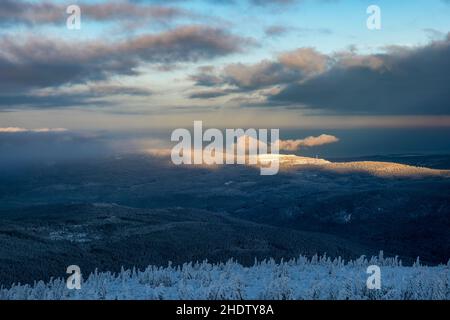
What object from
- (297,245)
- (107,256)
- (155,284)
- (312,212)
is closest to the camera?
(155,284)

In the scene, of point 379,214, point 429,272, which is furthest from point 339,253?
point 379,214

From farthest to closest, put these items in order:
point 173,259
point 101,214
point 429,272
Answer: point 101,214 < point 173,259 < point 429,272

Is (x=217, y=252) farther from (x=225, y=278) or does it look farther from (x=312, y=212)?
(x=312, y=212)

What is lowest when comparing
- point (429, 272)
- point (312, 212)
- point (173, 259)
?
point (312, 212)

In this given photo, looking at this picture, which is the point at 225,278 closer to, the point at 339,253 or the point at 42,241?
the point at 42,241
